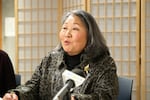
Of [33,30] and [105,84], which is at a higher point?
[33,30]

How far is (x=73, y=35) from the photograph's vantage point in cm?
148

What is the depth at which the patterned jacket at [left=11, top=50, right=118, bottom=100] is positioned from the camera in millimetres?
1405

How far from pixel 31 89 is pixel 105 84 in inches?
→ 16.7

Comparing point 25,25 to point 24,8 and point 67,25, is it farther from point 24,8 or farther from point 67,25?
point 67,25

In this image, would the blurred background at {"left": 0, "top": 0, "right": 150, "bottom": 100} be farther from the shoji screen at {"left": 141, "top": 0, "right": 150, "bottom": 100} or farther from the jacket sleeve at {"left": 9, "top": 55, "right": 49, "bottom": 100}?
the jacket sleeve at {"left": 9, "top": 55, "right": 49, "bottom": 100}

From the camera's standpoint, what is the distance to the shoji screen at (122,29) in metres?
2.91

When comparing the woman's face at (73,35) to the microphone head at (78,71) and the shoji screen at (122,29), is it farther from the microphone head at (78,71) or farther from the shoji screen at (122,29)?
the shoji screen at (122,29)

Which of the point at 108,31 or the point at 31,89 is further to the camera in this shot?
the point at 108,31

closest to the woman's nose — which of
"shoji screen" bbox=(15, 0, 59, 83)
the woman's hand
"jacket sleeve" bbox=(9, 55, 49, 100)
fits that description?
"jacket sleeve" bbox=(9, 55, 49, 100)

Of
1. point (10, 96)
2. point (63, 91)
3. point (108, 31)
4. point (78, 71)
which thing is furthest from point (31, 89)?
point (108, 31)

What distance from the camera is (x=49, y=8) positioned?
3.35m

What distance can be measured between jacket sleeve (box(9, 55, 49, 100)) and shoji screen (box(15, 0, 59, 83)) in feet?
5.79

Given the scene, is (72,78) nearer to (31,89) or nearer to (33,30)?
(31,89)

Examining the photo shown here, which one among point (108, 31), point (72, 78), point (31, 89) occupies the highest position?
point (108, 31)
